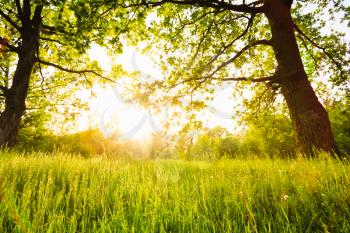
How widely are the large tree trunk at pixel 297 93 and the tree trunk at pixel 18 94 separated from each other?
9492mm

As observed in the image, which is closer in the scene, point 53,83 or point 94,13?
point 94,13

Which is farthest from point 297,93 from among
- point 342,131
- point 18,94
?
point 342,131

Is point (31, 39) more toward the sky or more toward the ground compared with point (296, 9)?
more toward the ground

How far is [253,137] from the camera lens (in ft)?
100

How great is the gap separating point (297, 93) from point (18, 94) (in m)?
10.0

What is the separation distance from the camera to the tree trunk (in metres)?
8.77

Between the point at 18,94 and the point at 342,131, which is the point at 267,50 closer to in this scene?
the point at 18,94

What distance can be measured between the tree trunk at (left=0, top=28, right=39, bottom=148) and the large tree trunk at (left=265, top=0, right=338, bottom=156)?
9.49 m

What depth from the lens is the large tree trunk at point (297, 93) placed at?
6.21m

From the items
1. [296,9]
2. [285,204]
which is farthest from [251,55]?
[285,204]

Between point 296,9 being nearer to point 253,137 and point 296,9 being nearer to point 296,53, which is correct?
point 296,53

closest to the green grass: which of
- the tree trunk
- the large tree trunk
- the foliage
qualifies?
the large tree trunk

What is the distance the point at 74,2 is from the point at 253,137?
92.3 feet

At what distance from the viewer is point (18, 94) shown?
9.16m
